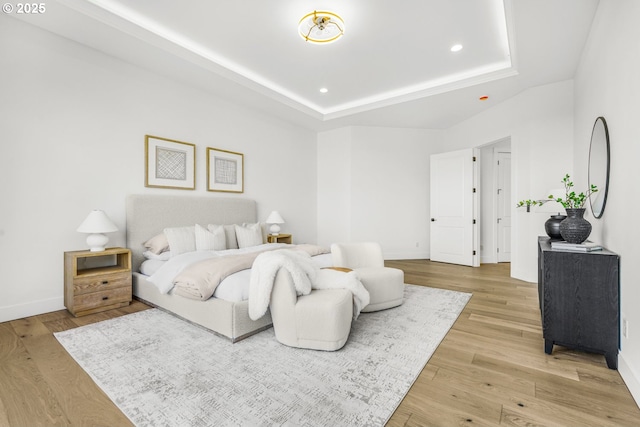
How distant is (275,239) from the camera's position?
5059mm

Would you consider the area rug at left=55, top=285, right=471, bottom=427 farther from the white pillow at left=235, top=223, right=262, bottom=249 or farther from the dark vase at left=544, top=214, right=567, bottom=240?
the white pillow at left=235, top=223, right=262, bottom=249

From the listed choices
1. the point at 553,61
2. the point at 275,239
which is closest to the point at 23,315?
the point at 275,239

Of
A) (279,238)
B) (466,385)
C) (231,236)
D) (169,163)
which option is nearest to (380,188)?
(279,238)

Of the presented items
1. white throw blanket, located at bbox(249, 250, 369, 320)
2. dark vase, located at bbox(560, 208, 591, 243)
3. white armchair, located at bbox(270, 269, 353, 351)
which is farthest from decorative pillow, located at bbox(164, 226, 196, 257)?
dark vase, located at bbox(560, 208, 591, 243)

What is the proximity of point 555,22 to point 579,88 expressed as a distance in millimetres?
1233

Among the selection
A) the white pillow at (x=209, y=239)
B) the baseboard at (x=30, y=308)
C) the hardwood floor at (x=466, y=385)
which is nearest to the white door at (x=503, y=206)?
the hardwood floor at (x=466, y=385)

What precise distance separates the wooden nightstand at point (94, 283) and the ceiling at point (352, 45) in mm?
2312

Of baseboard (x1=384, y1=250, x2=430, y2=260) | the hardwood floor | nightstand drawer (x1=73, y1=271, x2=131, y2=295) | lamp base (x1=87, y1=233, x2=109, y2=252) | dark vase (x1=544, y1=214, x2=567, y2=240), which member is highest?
dark vase (x1=544, y1=214, x2=567, y2=240)

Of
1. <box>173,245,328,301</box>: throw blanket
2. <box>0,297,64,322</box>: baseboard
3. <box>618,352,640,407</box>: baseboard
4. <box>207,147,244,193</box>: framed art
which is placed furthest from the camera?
<box>207,147,244,193</box>: framed art

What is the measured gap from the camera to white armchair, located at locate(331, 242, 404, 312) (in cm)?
302

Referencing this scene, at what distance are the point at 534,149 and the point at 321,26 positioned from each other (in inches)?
137

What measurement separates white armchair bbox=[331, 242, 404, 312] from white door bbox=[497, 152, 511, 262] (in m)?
3.80

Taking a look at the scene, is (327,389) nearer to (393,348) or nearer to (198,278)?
(393,348)

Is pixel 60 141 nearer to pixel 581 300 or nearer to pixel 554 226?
pixel 581 300
